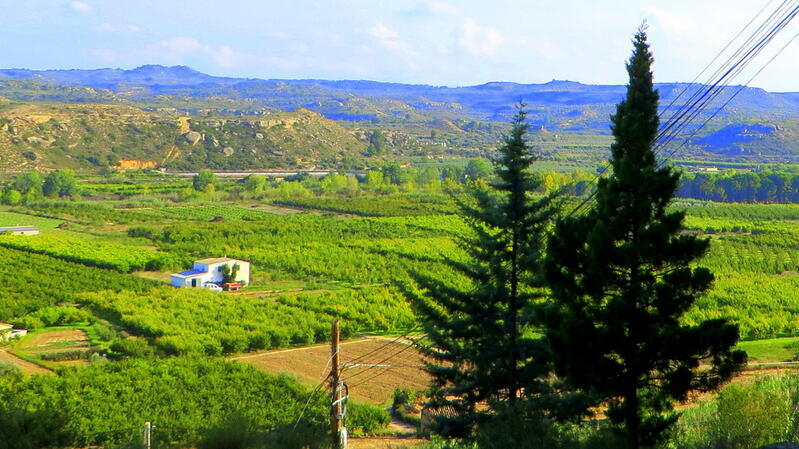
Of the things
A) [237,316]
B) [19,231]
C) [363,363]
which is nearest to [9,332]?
[237,316]

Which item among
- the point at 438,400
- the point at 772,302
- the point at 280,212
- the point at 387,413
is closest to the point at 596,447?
the point at 438,400

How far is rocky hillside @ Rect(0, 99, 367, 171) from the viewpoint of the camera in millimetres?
101938

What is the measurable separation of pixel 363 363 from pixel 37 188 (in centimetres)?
6422

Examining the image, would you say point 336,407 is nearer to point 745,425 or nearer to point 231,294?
point 745,425

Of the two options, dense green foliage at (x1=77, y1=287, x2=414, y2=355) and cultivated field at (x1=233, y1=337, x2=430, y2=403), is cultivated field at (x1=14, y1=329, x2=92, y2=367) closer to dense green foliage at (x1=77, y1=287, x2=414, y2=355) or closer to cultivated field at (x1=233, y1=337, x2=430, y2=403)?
dense green foliage at (x1=77, y1=287, x2=414, y2=355)

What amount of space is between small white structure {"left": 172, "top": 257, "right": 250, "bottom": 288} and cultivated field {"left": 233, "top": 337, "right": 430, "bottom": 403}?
13.0 meters

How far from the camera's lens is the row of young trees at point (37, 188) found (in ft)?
247

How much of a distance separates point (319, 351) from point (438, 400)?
14.7 metres

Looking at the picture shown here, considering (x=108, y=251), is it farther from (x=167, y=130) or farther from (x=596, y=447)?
(x=167, y=130)

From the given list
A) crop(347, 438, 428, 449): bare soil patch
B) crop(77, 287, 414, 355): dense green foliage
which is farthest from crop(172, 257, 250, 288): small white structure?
crop(347, 438, 428, 449): bare soil patch

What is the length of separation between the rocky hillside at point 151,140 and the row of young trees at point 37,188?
53.1 ft

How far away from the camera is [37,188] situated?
7931 centimetres

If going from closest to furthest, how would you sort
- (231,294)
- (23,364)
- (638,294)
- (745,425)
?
(745,425), (638,294), (23,364), (231,294)

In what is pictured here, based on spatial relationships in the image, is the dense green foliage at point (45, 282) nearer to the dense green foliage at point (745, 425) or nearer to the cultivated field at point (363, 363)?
the cultivated field at point (363, 363)
